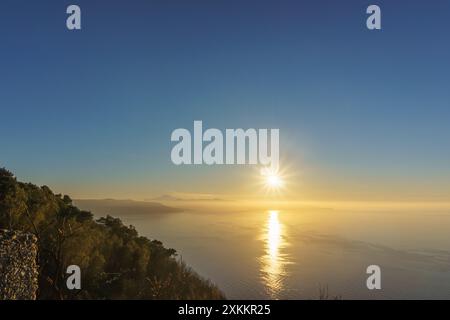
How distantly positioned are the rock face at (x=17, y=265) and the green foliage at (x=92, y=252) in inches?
65.4

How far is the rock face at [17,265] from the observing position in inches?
475

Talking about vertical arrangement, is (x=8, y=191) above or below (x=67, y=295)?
above

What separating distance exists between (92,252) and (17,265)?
877 cm

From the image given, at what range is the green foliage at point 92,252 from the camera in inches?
654

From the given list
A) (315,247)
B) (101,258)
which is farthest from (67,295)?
(315,247)

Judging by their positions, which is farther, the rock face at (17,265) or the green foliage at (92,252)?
the green foliage at (92,252)

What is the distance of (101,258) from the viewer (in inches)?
827

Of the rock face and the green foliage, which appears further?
the green foliage

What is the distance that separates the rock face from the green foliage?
1.66 meters

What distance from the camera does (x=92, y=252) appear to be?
21.0 m

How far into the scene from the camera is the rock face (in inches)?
475

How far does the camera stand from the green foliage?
54.5ft
